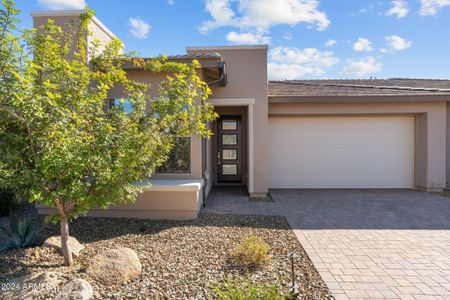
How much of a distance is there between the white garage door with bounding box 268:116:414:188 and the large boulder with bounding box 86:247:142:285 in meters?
6.29

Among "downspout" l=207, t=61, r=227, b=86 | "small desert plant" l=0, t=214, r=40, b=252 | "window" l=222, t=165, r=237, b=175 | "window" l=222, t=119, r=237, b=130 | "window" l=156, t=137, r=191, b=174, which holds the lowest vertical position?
"small desert plant" l=0, t=214, r=40, b=252

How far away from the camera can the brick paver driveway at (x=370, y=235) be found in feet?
9.80

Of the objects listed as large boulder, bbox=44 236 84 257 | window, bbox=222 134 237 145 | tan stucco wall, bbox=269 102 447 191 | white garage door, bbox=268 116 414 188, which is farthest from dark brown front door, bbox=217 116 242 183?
large boulder, bbox=44 236 84 257

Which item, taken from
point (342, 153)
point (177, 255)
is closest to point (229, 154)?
point (342, 153)

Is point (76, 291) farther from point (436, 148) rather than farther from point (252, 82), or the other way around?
point (436, 148)

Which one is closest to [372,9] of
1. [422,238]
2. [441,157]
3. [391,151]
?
[391,151]

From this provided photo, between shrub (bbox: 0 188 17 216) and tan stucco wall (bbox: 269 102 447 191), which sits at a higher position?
tan stucco wall (bbox: 269 102 447 191)

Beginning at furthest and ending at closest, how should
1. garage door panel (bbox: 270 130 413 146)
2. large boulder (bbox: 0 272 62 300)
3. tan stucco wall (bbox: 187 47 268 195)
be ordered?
A: 1. garage door panel (bbox: 270 130 413 146)
2. tan stucco wall (bbox: 187 47 268 195)
3. large boulder (bbox: 0 272 62 300)

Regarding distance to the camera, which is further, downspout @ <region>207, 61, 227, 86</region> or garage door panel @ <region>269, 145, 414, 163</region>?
garage door panel @ <region>269, 145, 414, 163</region>

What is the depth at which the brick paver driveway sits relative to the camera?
9.80 feet

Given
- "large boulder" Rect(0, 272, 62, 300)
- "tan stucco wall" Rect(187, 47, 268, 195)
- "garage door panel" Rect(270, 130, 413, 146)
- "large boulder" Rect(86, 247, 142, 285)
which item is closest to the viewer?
"large boulder" Rect(0, 272, 62, 300)

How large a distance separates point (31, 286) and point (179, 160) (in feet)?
12.0

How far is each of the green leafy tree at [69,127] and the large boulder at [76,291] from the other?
84cm

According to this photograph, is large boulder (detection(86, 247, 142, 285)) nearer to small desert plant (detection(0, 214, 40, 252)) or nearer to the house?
small desert plant (detection(0, 214, 40, 252))
